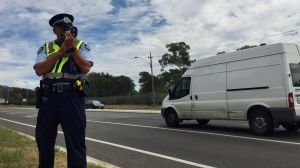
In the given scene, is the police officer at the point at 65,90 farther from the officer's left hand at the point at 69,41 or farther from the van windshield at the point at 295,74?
the van windshield at the point at 295,74

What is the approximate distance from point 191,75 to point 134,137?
362 cm

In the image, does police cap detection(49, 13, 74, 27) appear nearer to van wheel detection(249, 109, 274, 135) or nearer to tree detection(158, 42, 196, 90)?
van wheel detection(249, 109, 274, 135)

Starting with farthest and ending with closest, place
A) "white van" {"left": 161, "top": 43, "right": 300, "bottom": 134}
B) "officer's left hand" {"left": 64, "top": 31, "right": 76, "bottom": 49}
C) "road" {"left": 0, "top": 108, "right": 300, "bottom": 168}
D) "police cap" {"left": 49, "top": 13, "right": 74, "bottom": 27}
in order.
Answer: "white van" {"left": 161, "top": 43, "right": 300, "bottom": 134} → "road" {"left": 0, "top": 108, "right": 300, "bottom": 168} → "police cap" {"left": 49, "top": 13, "right": 74, "bottom": 27} → "officer's left hand" {"left": 64, "top": 31, "right": 76, "bottom": 49}

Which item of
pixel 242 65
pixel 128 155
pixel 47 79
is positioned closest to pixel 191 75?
pixel 242 65

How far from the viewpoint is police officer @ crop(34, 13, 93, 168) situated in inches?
156

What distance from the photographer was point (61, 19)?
13.5ft

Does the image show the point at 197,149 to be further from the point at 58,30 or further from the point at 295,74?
the point at 58,30

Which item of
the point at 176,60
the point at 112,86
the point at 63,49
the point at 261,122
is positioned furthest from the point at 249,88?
the point at 112,86

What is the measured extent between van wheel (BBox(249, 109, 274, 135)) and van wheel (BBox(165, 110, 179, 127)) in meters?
3.73

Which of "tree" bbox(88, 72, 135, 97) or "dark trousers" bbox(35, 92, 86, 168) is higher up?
"tree" bbox(88, 72, 135, 97)

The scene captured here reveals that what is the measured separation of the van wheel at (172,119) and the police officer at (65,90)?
11.7 meters

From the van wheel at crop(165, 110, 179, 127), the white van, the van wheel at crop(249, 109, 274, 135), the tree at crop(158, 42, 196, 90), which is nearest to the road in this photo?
the van wheel at crop(249, 109, 274, 135)

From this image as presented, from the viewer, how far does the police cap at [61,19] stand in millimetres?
4105

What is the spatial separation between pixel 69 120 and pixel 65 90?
28cm
